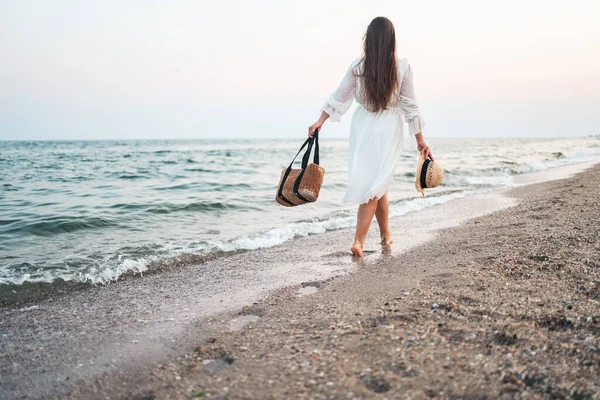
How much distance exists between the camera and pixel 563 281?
9.52 ft

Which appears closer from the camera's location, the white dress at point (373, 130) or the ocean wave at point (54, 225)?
the white dress at point (373, 130)

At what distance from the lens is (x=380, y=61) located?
404cm

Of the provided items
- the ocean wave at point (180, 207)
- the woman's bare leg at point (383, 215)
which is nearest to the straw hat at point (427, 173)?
the woman's bare leg at point (383, 215)

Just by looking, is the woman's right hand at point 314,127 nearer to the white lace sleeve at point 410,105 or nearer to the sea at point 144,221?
the white lace sleeve at point 410,105

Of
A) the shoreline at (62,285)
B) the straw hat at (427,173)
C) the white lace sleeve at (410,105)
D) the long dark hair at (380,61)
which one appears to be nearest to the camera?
the shoreline at (62,285)

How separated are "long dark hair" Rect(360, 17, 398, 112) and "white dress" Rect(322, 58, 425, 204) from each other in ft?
0.35

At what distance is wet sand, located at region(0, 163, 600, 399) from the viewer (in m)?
1.83

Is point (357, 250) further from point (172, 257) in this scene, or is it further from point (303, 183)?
point (172, 257)

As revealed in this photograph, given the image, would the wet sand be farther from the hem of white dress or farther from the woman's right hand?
the woman's right hand

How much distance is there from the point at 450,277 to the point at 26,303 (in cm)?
337

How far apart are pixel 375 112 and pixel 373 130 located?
18cm

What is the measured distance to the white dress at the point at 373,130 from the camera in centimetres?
423

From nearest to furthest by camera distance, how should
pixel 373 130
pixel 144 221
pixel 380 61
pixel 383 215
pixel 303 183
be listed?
pixel 380 61, pixel 303 183, pixel 373 130, pixel 383 215, pixel 144 221

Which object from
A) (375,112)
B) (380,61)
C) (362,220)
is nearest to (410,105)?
(375,112)
